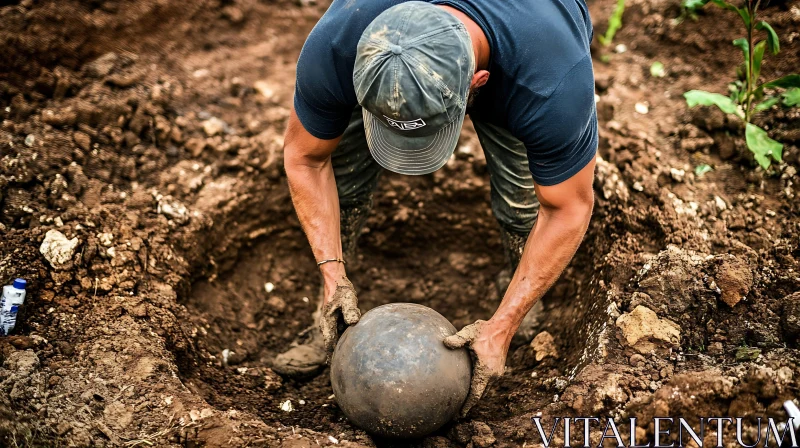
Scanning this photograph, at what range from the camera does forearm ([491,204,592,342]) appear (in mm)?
3170

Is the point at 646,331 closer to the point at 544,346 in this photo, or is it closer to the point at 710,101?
the point at 544,346

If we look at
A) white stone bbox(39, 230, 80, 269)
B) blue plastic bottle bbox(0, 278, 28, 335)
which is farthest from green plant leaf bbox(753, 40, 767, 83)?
blue plastic bottle bbox(0, 278, 28, 335)

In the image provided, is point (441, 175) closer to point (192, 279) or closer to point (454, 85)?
point (192, 279)

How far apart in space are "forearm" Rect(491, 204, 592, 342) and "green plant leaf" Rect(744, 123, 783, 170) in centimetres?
176

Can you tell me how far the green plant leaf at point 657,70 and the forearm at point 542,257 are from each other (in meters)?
2.72

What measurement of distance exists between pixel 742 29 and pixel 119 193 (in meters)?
4.83

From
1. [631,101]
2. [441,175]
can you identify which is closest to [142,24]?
[441,175]

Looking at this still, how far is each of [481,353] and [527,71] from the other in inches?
53.6

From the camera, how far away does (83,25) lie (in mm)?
5195

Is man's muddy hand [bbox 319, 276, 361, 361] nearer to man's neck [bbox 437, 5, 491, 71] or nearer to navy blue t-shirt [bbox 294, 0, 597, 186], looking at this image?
navy blue t-shirt [bbox 294, 0, 597, 186]

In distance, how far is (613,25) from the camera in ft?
18.8

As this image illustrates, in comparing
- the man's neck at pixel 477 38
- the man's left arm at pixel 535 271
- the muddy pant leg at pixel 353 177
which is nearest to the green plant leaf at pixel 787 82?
the man's left arm at pixel 535 271

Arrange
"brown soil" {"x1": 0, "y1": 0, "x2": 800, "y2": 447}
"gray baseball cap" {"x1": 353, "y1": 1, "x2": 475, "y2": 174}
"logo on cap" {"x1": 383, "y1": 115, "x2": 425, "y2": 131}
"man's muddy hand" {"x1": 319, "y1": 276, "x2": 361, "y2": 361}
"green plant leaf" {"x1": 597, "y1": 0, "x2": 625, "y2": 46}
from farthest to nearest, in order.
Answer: "green plant leaf" {"x1": 597, "y1": 0, "x2": 625, "y2": 46}, "man's muddy hand" {"x1": 319, "y1": 276, "x2": 361, "y2": 361}, "brown soil" {"x1": 0, "y1": 0, "x2": 800, "y2": 447}, "logo on cap" {"x1": 383, "y1": 115, "x2": 425, "y2": 131}, "gray baseball cap" {"x1": 353, "y1": 1, "x2": 475, "y2": 174}

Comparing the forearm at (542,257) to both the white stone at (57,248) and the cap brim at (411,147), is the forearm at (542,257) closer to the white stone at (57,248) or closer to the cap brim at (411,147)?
the cap brim at (411,147)
